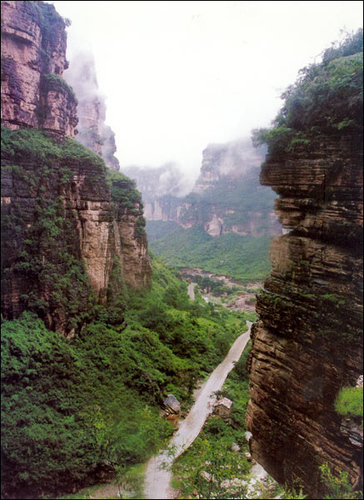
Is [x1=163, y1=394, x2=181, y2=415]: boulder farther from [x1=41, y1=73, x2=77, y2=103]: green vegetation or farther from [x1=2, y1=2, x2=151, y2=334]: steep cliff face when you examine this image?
[x1=41, y1=73, x2=77, y2=103]: green vegetation

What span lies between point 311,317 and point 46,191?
12.2 meters

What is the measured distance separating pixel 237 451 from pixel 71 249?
525 inches

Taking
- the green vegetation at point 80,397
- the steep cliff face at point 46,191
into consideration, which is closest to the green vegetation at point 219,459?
the green vegetation at point 80,397

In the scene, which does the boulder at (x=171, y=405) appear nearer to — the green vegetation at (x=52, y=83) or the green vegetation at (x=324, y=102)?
the green vegetation at (x=324, y=102)

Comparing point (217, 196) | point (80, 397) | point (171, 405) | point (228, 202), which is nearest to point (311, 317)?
point (80, 397)

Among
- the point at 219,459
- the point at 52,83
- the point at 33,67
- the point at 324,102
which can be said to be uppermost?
the point at 52,83

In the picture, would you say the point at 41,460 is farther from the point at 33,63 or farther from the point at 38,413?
the point at 33,63

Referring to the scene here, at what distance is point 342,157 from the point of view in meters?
8.07

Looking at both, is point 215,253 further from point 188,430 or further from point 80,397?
point 80,397

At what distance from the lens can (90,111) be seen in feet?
133

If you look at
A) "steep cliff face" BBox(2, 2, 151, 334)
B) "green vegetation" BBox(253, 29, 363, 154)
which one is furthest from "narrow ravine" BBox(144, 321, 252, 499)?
"green vegetation" BBox(253, 29, 363, 154)

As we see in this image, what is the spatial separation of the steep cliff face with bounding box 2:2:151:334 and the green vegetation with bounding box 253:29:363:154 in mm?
9344

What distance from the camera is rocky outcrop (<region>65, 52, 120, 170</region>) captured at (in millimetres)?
26750

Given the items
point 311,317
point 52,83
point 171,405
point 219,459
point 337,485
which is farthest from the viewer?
point 171,405
